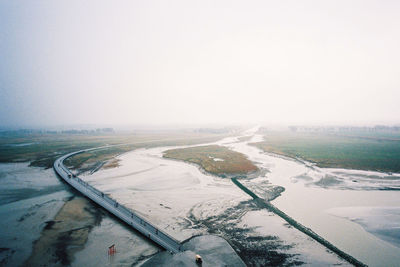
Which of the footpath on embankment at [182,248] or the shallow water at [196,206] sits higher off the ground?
the footpath on embankment at [182,248]

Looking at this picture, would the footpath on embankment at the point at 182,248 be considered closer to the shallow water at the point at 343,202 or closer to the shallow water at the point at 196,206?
the shallow water at the point at 196,206

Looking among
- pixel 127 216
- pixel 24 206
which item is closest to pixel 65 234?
pixel 127 216

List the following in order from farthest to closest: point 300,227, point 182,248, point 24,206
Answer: point 24,206, point 300,227, point 182,248

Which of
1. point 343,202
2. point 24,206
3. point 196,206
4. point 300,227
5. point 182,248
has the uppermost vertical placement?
point 24,206

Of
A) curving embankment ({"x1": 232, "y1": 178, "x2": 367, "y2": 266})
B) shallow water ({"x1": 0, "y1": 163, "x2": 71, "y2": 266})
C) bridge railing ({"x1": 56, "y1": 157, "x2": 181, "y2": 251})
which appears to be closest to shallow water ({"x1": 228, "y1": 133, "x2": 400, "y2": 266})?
curving embankment ({"x1": 232, "y1": 178, "x2": 367, "y2": 266})

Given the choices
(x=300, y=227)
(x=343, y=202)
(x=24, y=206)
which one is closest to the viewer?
(x=300, y=227)

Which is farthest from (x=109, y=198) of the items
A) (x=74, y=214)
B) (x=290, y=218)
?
(x=290, y=218)

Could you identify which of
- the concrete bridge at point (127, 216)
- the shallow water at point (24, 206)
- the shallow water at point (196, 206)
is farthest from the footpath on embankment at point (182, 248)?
the shallow water at point (24, 206)

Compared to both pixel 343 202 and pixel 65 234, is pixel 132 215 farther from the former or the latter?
pixel 343 202

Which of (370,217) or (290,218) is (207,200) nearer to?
(290,218)
